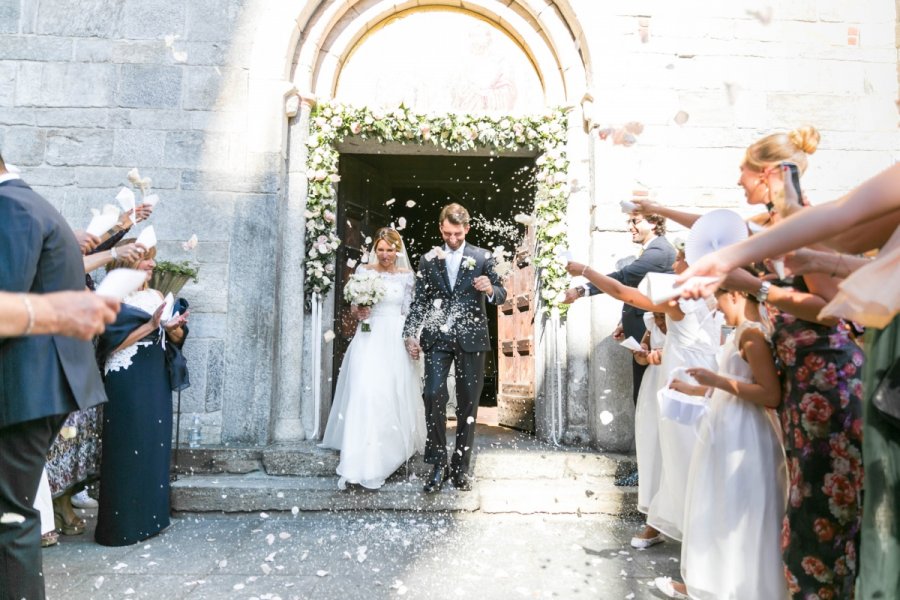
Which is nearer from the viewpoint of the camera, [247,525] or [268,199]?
[247,525]

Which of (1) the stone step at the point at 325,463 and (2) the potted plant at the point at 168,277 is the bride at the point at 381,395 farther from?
(2) the potted plant at the point at 168,277

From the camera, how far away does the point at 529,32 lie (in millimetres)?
6523

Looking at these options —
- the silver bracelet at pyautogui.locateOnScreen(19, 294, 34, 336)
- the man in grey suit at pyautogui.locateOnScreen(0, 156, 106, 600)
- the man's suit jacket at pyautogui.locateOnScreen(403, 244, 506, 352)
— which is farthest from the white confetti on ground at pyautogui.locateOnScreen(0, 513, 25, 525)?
the man's suit jacket at pyautogui.locateOnScreen(403, 244, 506, 352)

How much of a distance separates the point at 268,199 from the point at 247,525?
2782 mm

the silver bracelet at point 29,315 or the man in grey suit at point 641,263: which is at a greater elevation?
the man in grey suit at point 641,263

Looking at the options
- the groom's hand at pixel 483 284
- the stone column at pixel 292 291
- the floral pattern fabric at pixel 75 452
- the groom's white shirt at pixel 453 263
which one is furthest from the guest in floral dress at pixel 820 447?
the stone column at pixel 292 291

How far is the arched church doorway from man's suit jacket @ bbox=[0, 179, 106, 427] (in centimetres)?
370

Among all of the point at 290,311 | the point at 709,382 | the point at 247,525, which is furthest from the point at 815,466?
the point at 290,311

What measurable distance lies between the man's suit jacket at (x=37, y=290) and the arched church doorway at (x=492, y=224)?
3.70m

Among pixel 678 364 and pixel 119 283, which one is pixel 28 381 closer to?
pixel 119 283

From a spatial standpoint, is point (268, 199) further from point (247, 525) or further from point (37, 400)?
point (37, 400)

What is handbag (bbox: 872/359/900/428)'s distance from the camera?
61.7 inches

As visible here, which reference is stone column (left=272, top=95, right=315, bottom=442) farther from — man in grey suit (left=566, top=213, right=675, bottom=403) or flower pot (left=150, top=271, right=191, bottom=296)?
man in grey suit (left=566, top=213, right=675, bottom=403)

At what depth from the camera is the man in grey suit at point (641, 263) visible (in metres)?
4.75
